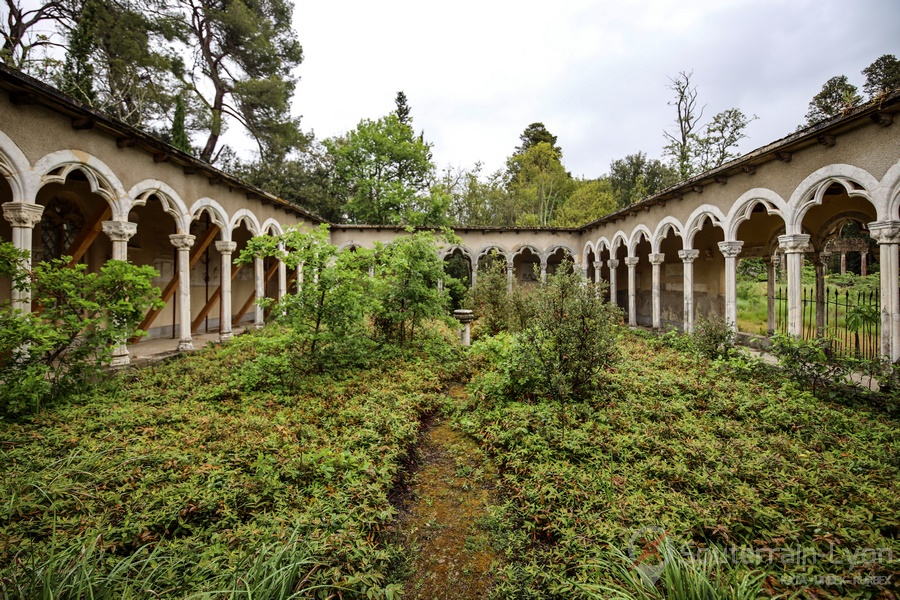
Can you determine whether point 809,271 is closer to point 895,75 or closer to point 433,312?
point 895,75

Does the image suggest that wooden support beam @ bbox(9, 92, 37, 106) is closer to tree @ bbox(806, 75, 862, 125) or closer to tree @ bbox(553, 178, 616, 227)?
tree @ bbox(553, 178, 616, 227)

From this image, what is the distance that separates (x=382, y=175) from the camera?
2822 centimetres

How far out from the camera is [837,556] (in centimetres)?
271

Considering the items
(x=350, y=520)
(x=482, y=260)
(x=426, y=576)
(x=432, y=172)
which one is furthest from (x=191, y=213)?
(x=432, y=172)

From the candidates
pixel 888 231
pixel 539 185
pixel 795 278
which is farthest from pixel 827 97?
pixel 888 231

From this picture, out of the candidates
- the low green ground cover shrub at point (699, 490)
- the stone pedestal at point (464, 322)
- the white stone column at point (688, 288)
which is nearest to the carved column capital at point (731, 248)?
the white stone column at point (688, 288)

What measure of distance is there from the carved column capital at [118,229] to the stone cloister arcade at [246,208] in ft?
0.06

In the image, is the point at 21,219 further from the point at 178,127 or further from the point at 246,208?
the point at 178,127

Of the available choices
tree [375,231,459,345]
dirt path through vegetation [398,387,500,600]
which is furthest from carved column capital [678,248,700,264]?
dirt path through vegetation [398,387,500,600]

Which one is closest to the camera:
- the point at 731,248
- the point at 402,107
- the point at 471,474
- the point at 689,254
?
the point at 471,474

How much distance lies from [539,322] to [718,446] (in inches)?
109

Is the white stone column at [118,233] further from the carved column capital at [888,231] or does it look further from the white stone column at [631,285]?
the white stone column at [631,285]

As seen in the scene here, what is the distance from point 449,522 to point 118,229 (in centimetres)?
807

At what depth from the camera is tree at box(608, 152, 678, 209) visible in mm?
36625
